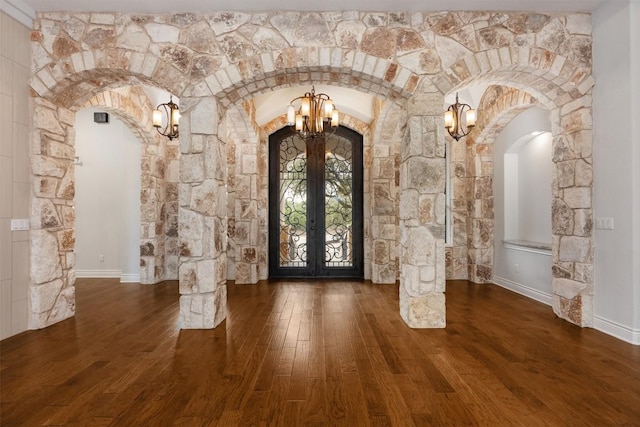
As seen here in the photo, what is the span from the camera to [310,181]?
642cm

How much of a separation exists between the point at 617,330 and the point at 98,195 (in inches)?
302

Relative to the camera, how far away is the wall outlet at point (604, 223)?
321cm

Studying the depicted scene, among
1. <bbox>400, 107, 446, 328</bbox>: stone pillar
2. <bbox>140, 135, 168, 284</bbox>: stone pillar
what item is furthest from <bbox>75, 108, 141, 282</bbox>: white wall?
<bbox>400, 107, 446, 328</bbox>: stone pillar

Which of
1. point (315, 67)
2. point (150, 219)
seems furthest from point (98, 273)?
point (315, 67)

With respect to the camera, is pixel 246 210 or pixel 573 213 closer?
pixel 573 213

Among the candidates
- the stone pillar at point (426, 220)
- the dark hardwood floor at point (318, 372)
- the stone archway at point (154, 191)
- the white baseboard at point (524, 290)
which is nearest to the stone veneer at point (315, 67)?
the stone pillar at point (426, 220)

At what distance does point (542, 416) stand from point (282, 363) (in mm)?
1638

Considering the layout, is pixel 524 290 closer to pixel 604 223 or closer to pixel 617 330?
pixel 617 330

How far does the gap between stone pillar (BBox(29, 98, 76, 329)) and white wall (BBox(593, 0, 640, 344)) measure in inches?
216

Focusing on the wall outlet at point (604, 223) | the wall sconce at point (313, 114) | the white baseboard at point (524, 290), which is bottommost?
the white baseboard at point (524, 290)

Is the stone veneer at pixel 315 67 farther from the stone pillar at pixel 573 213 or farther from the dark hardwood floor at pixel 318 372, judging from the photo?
the dark hardwood floor at pixel 318 372

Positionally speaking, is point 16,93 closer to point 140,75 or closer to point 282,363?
point 140,75

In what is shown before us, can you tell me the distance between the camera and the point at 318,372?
7.82 ft

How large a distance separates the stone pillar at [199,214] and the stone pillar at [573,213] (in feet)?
11.9
